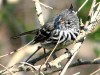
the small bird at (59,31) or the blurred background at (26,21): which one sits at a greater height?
the blurred background at (26,21)

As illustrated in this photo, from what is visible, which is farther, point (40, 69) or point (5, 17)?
point (5, 17)

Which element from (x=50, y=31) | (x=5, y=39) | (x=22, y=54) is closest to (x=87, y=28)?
(x=50, y=31)

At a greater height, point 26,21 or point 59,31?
point 26,21

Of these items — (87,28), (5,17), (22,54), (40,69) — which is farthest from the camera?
(5,17)

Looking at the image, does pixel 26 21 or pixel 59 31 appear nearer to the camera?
pixel 59 31

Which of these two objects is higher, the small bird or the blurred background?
the blurred background

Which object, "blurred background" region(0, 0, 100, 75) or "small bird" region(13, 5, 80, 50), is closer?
"small bird" region(13, 5, 80, 50)

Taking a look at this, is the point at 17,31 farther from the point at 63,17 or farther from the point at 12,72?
the point at 12,72

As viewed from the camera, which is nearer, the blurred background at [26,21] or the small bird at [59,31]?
the small bird at [59,31]
